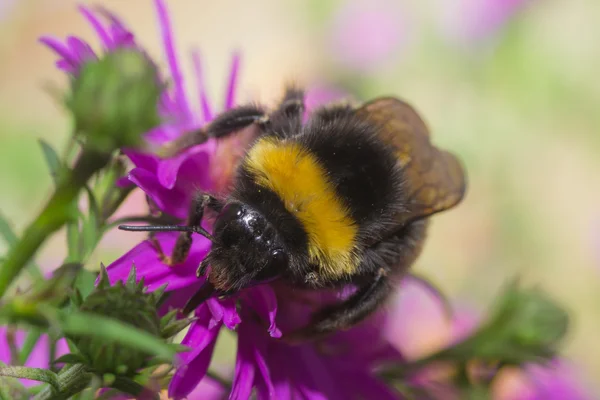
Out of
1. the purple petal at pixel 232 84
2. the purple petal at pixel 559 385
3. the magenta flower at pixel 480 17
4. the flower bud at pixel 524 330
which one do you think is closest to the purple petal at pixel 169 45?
the purple petal at pixel 232 84

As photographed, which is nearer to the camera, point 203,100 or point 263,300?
point 263,300

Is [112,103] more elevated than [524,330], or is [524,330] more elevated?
[112,103]

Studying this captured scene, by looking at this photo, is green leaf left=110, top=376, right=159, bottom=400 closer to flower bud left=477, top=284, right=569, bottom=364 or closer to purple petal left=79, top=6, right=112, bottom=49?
purple petal left=79, top=6, right=112, bottom=49

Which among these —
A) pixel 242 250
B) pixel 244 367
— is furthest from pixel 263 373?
pixel 242 250

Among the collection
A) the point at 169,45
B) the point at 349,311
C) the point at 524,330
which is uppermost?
the point at 169,45

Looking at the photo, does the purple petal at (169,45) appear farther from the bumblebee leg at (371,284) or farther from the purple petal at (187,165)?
the bumblebee leg at (371,284)

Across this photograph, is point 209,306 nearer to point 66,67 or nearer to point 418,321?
point 66,67

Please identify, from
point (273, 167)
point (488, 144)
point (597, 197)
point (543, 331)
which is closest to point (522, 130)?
point (488, 144)
